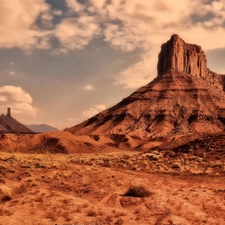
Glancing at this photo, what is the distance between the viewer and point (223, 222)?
10.6m

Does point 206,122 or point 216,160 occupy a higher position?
point 206,122

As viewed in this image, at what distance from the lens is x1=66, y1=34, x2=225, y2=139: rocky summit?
106 metres

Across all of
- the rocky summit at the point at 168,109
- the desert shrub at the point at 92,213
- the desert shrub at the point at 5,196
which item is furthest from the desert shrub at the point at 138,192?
the rocky summit at the point at 168,109

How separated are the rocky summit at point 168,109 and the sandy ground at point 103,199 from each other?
74.8 metres

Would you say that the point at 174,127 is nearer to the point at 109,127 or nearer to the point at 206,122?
the point at 206,122

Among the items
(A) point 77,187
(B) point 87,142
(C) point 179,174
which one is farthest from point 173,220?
(B) point 87,142

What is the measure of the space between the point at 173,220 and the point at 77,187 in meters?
7.62

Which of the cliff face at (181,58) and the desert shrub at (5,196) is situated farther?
the cliff face at (181,58)

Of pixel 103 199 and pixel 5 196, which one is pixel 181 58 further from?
pixel 5 196

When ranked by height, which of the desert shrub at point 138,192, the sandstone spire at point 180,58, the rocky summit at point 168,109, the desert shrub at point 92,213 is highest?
the sandstone spire at point 180,58

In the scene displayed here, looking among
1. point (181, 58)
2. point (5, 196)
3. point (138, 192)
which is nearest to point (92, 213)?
point (138, 192)

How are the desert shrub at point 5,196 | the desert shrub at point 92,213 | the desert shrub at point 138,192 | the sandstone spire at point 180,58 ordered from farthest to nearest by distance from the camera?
the sandstone spire at point 180,58, the desert shrub at point 138,192, the desert shrub at point 5,196, the desert shrub at point 92,213

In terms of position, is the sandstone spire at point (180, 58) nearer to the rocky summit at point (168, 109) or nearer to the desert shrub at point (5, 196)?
the rocky summit at point (168, 109)

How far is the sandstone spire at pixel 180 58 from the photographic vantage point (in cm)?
14288
